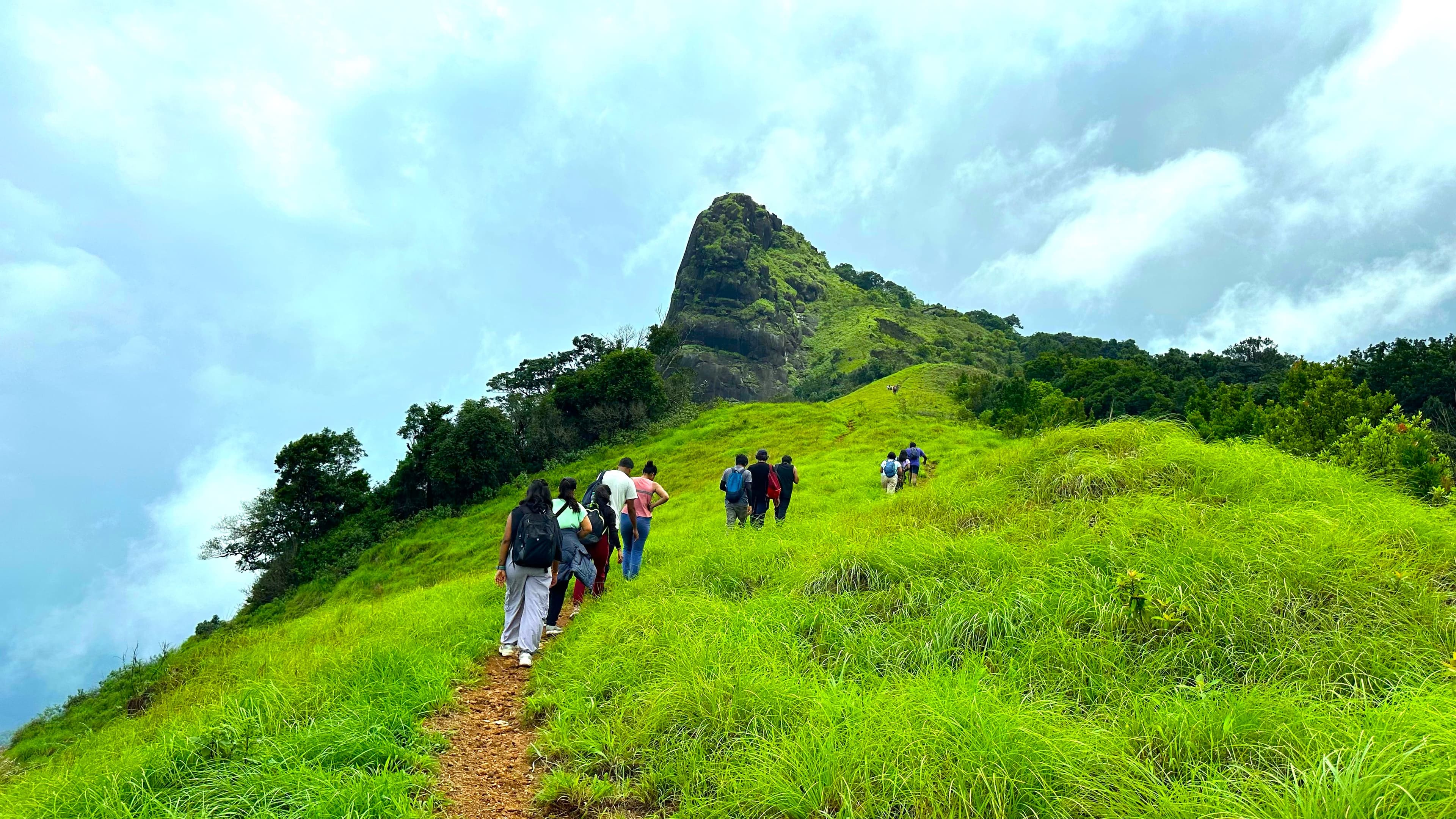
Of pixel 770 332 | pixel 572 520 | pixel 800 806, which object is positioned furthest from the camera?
pixel 770 332

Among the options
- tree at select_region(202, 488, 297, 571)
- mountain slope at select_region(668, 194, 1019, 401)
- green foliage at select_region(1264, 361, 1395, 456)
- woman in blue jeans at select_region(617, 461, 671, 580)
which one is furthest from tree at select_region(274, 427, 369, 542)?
mountain slope at select_region(668, 194, 1019, 401)

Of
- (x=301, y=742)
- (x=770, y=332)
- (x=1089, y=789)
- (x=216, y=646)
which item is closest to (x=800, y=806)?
(x=1089, y=789)

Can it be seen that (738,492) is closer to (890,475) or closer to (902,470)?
(890,475)

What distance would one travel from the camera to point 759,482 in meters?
12.3

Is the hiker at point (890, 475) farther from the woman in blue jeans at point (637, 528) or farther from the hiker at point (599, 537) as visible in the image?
the hiker at point (599, 537)

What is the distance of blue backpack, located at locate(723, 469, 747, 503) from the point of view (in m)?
12.1

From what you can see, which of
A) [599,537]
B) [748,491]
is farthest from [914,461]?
[599,537]

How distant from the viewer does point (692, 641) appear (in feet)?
17.7

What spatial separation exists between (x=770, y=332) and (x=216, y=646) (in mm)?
121169

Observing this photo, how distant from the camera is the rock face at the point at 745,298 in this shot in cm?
12300

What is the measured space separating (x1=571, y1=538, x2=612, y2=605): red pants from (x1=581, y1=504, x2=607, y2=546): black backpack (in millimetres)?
190

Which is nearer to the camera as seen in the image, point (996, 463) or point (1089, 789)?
point (1089, 789)

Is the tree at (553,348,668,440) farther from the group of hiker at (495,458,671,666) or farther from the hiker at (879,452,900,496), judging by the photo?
the group of hiker at (495,458,671,666)

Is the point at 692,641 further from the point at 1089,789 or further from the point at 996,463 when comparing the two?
the point at 996,463
